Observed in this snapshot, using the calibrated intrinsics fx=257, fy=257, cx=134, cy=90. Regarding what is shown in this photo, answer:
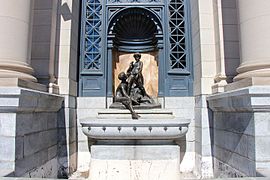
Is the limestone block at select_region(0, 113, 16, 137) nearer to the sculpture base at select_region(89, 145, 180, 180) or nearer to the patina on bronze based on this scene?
the sculpture base at select_region(89, 145, 180, 180)

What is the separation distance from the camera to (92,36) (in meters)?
8.26

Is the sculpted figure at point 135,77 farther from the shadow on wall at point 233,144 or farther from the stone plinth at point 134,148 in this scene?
the shadow on wall at point 233,144

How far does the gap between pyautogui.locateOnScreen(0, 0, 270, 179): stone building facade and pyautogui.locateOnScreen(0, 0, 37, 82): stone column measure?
19 millimetres

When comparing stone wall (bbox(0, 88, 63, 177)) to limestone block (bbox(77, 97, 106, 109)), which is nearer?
stone wall (bbox(0, 88, 63, 177))

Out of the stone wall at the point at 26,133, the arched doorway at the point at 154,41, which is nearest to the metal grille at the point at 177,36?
the arched doorway at the point at 154,41

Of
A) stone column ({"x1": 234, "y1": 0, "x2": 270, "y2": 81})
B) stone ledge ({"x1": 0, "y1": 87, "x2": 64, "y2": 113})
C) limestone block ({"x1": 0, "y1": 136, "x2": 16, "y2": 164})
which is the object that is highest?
stone column ({"x1": 234, "y1": 0, "x2": 270, "y2": 81})

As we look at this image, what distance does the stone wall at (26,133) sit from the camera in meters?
4.18

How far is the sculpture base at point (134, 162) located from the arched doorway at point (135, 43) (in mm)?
2619

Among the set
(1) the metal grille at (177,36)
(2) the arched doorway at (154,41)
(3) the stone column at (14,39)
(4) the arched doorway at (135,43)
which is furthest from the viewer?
(4) the arched doorway at (135,43)

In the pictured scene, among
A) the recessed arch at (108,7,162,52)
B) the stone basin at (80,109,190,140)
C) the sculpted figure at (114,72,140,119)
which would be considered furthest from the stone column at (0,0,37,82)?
the recessed arch at (108,7,162,52)

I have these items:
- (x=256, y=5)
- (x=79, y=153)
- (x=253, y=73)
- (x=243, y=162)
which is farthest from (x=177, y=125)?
(x=79, y=153)

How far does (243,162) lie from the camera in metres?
4.75

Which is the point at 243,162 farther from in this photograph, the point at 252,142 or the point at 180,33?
the point at 180,33

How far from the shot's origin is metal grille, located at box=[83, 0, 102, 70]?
26.9 feet
